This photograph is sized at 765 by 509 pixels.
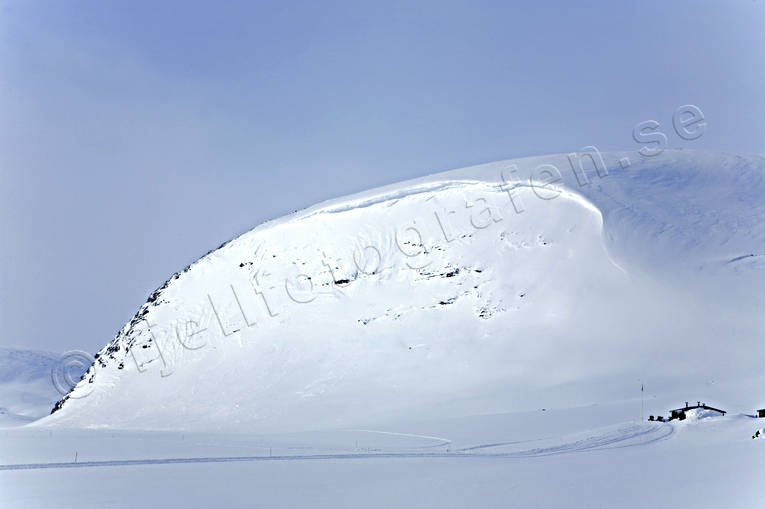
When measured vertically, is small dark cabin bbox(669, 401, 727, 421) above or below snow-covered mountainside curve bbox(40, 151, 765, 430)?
below

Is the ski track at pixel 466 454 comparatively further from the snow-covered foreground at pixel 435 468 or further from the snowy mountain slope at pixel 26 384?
the snowy mountain slope at pixel 26 384

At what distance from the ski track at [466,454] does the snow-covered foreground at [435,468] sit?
42 mm

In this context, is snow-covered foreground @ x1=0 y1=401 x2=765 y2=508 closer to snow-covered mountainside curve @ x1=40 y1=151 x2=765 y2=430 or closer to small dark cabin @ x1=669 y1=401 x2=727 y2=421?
small dark cabin @ x1=669 y1=401 x2=727 y2=421

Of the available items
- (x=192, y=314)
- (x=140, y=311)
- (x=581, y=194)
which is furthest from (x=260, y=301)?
(x=581, y=194)

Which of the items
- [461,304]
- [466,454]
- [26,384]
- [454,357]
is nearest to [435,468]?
[466,454]

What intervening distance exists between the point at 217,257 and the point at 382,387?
2379cm

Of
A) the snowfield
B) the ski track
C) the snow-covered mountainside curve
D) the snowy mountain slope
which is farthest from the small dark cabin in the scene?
the snowy mountain slope

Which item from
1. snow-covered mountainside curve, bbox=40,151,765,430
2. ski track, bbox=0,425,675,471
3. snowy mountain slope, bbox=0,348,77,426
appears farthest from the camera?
snowy mountain slope, bbox=0,348,77,426

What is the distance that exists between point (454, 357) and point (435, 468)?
21.4 m

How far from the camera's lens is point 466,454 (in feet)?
70.5

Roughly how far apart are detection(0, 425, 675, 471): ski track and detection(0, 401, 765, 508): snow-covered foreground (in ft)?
0.14

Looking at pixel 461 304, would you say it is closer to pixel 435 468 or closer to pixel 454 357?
pixel 454 357

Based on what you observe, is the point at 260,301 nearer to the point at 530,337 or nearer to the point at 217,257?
the point at 217,257

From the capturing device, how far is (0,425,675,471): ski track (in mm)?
20125
